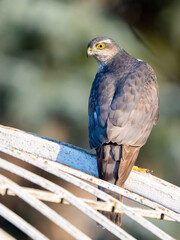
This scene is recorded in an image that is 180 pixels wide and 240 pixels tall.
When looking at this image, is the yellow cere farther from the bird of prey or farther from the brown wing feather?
the brown wing feather

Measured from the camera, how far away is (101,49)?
531 centimetres

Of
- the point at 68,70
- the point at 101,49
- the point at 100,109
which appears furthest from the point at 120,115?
the point at 68,70

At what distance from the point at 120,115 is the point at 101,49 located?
4.50ft

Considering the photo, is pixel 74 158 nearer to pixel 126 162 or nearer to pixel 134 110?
pixel 126 162

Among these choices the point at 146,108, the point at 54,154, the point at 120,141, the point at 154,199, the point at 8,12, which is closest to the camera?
the point at 154,199

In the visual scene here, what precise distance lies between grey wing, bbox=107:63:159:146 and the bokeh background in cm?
322

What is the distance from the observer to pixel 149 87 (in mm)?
4598

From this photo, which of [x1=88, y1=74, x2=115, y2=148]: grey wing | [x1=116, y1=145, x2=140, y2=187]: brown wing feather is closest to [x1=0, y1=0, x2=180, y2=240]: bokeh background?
[x1=88, y1=74, x2=115, y2=148]: grey wing

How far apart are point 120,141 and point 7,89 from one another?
4.66 metres

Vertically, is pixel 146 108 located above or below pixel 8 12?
below

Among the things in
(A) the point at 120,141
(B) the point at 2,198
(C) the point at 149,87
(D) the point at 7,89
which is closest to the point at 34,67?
(D) the point at 7,89

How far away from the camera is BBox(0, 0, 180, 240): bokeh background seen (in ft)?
26.2

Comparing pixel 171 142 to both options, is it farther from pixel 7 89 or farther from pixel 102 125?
pixel 102 125

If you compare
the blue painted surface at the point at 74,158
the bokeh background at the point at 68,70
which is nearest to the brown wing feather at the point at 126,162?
the blue painted surface at the point at 74,158
